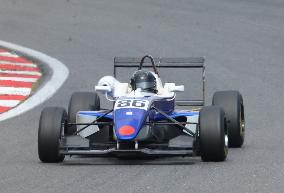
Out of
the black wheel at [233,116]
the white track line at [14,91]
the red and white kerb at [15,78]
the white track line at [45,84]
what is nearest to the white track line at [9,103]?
the red and white kerb at [15,78]

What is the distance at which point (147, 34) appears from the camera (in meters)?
26.8

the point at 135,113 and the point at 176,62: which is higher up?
the point at 176,62

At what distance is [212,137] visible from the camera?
11891mm

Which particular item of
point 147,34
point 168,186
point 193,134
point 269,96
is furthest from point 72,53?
point 168,186

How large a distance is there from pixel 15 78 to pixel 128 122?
27.0 ft

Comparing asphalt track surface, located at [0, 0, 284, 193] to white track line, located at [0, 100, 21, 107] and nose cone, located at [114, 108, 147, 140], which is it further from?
white track line, located at [0, 100, 21, 107]

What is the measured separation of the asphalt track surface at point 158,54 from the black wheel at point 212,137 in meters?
0.16

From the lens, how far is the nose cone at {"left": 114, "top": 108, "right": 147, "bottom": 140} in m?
11.8

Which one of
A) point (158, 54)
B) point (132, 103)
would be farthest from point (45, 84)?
point (132, 103)

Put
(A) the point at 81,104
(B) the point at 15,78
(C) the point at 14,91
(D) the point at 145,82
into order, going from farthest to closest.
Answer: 1. (B) the point at 15,78
2. (C) the point at 14,91
3. (A) the point at 81,104
4. (D) the point at 145,82

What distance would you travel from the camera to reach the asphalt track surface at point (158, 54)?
10.7m

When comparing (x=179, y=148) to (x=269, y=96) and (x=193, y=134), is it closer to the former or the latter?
(x=193, y=134)

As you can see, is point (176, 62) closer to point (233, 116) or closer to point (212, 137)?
point (233, 116)

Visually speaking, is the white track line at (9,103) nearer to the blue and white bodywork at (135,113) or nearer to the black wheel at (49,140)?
the blue and white bodywork at (135,113)
